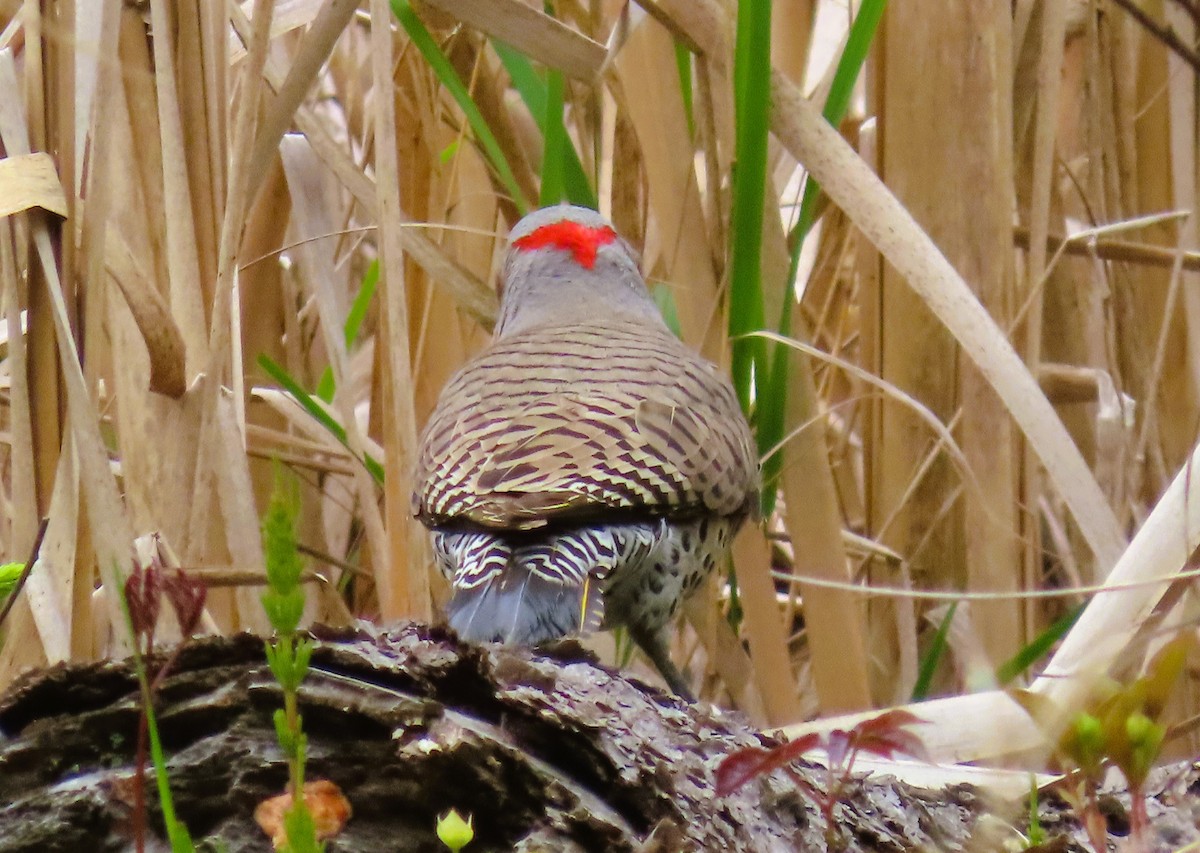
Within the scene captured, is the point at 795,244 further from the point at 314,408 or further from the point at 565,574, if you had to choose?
the point at 314,408

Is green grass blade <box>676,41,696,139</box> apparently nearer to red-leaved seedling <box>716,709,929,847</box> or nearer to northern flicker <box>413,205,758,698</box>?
northern flicker <box>413,205,758,698</box>

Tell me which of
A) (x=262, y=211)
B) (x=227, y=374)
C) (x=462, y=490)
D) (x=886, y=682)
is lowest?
(x=886, y=682)

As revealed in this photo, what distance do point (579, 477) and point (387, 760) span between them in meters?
1.01

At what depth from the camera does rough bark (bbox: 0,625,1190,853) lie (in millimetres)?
1341

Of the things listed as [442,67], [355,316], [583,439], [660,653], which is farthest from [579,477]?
[355,316]

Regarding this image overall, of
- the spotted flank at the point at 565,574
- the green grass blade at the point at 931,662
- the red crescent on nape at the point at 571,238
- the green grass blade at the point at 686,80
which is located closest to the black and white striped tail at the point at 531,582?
the spotted flank at the point at 565,574

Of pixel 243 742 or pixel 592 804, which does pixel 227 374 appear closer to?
pixel 243 742

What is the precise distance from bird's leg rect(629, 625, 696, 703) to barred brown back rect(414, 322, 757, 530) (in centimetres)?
31

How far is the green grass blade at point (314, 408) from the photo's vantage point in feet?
9.07

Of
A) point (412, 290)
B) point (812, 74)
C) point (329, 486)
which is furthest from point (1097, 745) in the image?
point (812, 74)

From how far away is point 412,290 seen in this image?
10.5 ft

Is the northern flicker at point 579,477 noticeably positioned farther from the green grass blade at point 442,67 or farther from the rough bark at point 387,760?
the rough bark at point 387,760

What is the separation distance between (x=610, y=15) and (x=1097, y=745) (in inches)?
111

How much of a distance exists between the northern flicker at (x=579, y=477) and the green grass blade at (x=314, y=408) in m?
0.18
